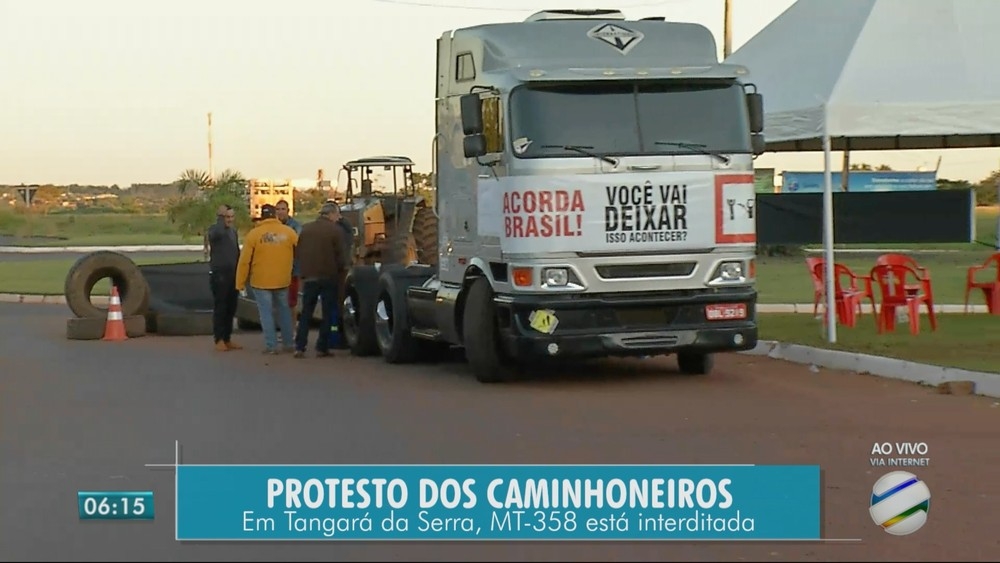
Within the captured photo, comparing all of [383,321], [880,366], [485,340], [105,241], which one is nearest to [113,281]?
[383,321]

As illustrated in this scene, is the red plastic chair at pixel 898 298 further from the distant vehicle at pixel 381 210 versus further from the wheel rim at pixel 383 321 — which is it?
the distant vehicle at pixel 381 210

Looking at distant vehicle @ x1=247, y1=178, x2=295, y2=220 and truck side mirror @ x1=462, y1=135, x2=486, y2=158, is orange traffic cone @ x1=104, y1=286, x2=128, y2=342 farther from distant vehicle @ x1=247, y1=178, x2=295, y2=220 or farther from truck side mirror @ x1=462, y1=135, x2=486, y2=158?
distant vehicle @ x1=247, y1=178, x2=295, y2=220

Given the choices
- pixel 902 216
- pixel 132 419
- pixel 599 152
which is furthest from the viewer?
pixel 902 216

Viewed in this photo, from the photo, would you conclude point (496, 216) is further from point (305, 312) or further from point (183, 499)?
point (183, 499)

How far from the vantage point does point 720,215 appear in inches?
595

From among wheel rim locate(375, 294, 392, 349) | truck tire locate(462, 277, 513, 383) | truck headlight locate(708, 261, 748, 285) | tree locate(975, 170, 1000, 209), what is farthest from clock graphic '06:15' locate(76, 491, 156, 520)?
tree locate(975, 170, 1000, 209)

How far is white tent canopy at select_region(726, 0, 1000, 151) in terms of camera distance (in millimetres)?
17078

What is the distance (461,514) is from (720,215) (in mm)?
7577

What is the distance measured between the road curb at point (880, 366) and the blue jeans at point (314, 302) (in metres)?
5.13

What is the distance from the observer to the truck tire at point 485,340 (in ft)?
50.4

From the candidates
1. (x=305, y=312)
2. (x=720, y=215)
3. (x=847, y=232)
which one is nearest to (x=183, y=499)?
(x=720, y=215)

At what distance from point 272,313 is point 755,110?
22.7 feet

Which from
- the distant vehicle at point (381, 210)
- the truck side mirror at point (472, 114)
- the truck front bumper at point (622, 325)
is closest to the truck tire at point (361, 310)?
the truck front bumper at point (622, 325)

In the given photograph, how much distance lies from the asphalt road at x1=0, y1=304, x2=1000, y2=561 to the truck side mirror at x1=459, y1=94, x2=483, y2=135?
2543 millimetres
